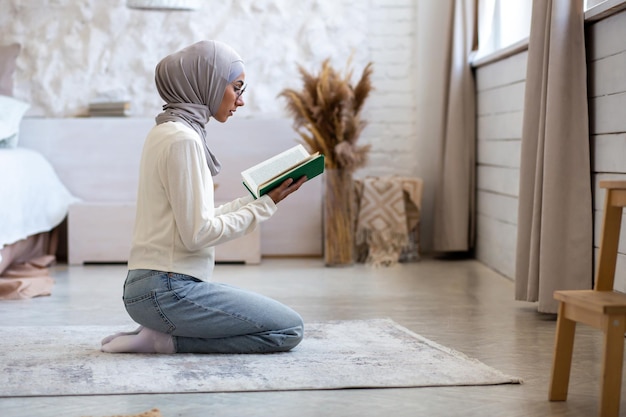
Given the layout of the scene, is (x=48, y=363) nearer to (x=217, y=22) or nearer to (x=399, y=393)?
(x=399, y=393)

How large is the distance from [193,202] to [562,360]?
116cm

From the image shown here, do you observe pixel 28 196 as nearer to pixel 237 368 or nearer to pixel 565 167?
pixel 237 368

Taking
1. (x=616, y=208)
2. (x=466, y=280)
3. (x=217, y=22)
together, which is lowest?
(x=466, y=280)

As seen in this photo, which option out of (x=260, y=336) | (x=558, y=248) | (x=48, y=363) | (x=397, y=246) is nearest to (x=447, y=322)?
Answer: (x=558, y=248)

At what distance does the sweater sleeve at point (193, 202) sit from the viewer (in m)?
2.83

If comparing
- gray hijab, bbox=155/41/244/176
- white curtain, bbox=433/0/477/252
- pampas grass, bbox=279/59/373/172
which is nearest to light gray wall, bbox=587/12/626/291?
gray hijab, bbox=155/41/244/176

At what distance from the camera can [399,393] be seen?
2.54 meters

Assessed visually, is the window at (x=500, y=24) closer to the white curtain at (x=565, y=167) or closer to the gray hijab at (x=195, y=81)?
the white curtain at (x=565, y=167)

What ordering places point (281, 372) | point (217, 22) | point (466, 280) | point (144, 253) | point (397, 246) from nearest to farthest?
point (281, 372)
point (144, 253)
point (466, 280)
point (397, 246)
point (217, 22)

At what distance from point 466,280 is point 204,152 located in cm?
235

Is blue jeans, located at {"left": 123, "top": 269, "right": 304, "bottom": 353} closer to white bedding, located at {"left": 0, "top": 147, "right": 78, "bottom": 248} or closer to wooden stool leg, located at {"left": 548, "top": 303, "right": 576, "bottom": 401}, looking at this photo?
wooden stool leg, located at {"left": 548, "top": 303, "right": 576, "bottom": 401}

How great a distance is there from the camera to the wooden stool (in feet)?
7.23

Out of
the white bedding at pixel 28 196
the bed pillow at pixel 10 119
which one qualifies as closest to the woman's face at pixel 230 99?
the white bedding at pixel 28 196

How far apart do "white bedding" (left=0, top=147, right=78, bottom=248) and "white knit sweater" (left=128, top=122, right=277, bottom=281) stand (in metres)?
1.90
